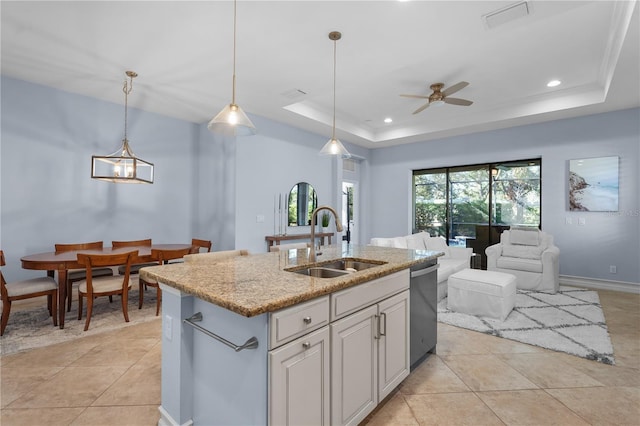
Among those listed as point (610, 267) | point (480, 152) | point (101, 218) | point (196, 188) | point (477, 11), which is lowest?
point (610, 267)

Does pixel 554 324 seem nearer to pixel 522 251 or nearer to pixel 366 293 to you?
pixel 522 251

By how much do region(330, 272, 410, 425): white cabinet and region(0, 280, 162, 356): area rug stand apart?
108 inches

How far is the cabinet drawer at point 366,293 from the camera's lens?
151cm

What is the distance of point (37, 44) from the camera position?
10.2 ft

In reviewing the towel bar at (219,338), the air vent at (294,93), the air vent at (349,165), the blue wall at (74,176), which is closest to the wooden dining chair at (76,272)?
the blue wall at (74,176)

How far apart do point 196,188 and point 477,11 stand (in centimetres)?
489

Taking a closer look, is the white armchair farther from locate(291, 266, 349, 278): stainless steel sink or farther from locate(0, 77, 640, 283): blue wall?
locate(291, 266, 349, 278): stainless steel sink

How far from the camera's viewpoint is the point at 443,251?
4.77 m

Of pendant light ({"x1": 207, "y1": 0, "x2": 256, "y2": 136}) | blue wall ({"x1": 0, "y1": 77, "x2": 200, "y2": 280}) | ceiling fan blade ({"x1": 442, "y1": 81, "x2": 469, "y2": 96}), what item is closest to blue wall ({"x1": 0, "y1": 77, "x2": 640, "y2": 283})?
blue wall ({"x1": 0, "y1": 77, "x2": 200, "y2": 280})

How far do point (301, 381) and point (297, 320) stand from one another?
0.27 meters

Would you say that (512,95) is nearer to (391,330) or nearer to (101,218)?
(391,330)

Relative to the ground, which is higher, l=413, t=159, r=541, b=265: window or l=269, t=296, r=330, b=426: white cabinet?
l=413, t=159, r=541, b=265: window

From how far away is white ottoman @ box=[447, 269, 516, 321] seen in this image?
3402 mm

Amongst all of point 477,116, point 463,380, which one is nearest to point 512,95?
point 477,116
